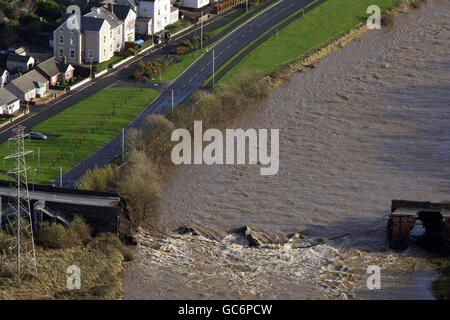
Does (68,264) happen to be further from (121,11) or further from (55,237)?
(121,11)

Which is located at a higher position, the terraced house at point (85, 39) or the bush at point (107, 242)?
the terraced house at point (85, 39)

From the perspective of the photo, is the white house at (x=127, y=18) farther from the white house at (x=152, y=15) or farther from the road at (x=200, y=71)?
the road at (x=200, y=71)

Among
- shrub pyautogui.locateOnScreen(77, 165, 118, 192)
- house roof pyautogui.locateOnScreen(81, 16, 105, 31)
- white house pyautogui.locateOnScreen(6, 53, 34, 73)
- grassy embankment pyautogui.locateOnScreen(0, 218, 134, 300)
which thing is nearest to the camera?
grassy embankment pyautogui.locateOnScreen(0, 218, 134, 300)

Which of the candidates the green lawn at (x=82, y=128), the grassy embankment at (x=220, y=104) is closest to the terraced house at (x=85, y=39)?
the green lawn at (x=82, y=128)

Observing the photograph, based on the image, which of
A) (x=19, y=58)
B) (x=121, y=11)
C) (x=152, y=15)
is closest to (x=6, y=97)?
(x=19, y=58)

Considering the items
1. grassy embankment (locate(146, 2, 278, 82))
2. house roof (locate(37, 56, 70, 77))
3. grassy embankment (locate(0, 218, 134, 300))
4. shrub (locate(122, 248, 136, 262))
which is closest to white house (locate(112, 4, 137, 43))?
grassy embankment (locate(146, 2, 278, 82))

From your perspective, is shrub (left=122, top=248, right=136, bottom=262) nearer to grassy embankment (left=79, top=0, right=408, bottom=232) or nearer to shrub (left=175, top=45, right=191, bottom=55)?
grassy embankment (left=79, top=0, right=408, bottom=232)
